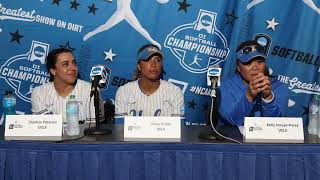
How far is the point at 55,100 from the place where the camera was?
247 centimetres

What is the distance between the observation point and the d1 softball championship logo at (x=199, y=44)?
281cm

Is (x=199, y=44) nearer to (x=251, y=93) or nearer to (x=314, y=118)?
(x=251, y=93)

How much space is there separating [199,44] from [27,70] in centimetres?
131

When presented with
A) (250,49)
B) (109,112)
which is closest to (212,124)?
(250,49)

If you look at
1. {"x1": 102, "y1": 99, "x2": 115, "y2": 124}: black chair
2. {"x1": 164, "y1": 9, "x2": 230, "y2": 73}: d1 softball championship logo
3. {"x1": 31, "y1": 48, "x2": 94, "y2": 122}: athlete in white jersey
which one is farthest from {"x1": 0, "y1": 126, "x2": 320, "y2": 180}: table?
{"x1": 164, "y1": 9, "x2": 230, "y2": 73}: d1 softball championship logo

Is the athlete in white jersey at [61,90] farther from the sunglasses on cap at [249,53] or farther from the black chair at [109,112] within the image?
the sunglasses on cap at [249,53]

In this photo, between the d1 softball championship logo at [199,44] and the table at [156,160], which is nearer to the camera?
the table at [156,160]

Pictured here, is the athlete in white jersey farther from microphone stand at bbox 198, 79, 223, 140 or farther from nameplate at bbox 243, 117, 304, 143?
nameplate at bbox 243, 117, 304, 143

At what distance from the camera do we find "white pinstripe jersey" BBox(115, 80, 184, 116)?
255 cm

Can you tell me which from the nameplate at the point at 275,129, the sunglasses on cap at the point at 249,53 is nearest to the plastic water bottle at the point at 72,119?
the nameplate at the point at 275,129

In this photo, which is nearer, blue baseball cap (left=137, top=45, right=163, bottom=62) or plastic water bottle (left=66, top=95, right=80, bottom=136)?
plastic water bottle (left=66, top=95, right=80, bottom=136)

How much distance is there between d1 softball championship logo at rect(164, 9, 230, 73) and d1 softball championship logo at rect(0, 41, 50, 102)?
0.95 metres

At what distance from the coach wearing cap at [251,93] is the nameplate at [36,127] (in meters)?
1.13

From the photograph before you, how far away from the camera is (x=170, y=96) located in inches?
102
